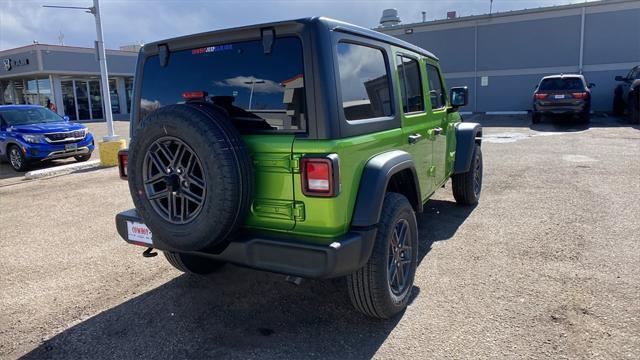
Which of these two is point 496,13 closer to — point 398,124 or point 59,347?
point 398,124

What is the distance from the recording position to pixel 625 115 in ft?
55.8

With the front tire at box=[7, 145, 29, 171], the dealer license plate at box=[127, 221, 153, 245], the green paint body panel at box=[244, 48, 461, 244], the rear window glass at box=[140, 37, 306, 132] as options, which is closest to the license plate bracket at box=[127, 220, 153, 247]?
the dealer license plate at box=[127, 221, 153, 245]

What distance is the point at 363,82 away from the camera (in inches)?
123

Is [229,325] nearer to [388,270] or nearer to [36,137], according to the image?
[388,270]

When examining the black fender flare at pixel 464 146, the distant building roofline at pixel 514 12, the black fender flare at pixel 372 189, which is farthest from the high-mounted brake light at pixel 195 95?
the distant building roofline at pixel 514 12

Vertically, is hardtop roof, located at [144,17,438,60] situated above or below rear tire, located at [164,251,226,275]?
above

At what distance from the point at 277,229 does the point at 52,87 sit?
28.5m

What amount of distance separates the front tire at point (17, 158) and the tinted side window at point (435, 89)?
9642mm

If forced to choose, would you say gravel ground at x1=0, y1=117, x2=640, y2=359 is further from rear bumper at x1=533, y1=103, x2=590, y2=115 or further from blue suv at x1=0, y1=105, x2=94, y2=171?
rear bumper at x1=533, y1=103, x2=590, y2=115

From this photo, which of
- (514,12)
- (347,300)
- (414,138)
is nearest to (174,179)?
(347,300)

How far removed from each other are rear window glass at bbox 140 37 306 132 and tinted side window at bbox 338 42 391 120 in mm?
→ 296

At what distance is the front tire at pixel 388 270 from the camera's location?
9.69 ft

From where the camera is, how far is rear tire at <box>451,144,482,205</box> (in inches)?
231

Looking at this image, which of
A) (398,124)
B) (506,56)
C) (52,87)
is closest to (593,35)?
(506,56)
